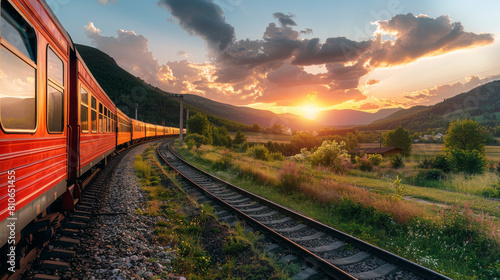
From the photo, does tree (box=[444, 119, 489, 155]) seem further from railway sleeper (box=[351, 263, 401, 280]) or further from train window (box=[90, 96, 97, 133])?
train window (box=[90, 96, 97, 133])

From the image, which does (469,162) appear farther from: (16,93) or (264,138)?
(264,138)

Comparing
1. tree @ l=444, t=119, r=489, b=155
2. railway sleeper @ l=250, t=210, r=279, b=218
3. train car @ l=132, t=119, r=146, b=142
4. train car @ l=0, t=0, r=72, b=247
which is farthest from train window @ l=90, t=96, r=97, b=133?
tree @ l=444, t=119, r=489, b=155

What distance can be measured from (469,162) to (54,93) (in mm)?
27002

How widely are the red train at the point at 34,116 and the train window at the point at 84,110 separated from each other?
60cm

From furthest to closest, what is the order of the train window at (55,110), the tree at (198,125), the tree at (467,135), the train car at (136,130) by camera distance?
the tree at (198,125) → the tree at (467,135) → the train car at (136,130) → the train window at (55,110)

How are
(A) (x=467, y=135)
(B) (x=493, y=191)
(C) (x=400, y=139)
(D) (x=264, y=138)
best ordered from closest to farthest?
(B) (x=493, y=191) → (A) (x=467, y=135) → (C) (x=400, y=139) → (D) (x=264, y=138)

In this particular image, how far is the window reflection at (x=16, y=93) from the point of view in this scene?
289cm

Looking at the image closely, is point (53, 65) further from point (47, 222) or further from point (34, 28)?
point (47, 222)

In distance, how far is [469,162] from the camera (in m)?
20.6

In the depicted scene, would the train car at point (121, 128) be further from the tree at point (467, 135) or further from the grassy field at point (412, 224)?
the tree at point (467, 135)

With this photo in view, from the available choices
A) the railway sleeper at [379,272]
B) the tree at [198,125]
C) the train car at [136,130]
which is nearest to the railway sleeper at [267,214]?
the railway sleeper at [379,272]

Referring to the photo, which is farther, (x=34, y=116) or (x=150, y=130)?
(x=150, y=130)

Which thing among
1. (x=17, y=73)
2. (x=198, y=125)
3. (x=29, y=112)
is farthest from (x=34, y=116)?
(x=198, y=125)

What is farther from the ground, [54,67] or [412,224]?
[54,67]
